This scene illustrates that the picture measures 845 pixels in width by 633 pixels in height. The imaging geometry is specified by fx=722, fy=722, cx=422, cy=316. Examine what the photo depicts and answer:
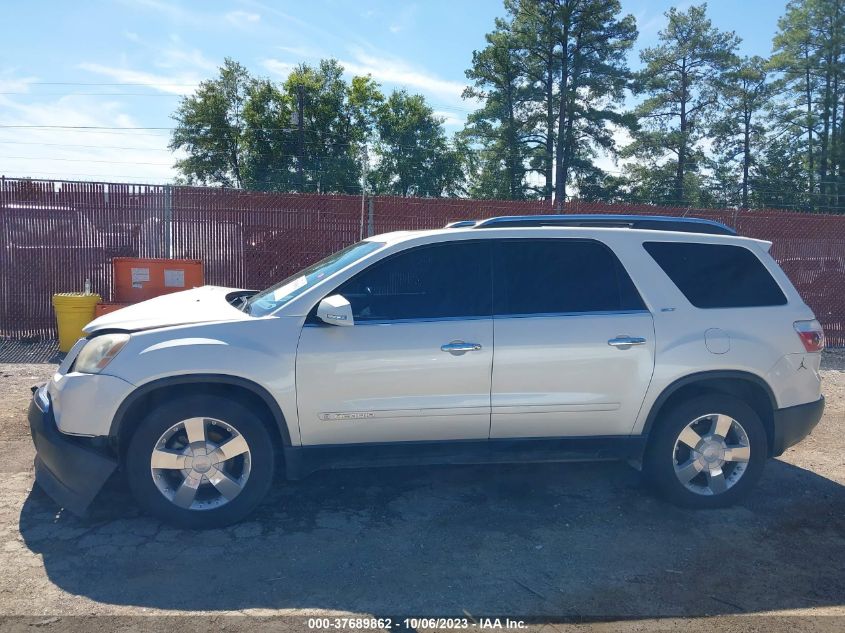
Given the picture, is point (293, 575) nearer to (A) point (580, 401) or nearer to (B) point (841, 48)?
(A) point (580, 401)

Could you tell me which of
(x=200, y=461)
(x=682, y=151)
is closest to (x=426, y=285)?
(x=200, y=461)

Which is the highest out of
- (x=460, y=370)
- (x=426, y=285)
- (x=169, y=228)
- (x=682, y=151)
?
(x=682, y=151)

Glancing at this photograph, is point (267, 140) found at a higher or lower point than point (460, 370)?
higher

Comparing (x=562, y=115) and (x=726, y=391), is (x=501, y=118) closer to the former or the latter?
(x=562, y=115)

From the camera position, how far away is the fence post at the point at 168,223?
32.7ft

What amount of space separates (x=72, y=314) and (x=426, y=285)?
622 cm

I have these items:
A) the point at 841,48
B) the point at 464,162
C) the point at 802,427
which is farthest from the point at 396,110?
the point at 802,427

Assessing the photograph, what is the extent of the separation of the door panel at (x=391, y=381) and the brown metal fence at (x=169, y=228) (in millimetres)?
6439

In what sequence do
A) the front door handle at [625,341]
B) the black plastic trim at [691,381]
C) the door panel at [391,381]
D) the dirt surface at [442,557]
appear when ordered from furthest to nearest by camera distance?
the black plastic trim at [691,381]
the front door handle at [625,341]
the door panel at [391,381]
the dirt surface at [442,557]

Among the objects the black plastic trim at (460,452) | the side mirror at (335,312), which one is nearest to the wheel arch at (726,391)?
the black plastic trim at (460,452)

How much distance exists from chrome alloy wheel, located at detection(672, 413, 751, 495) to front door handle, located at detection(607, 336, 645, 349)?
68cm

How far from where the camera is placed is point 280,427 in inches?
169

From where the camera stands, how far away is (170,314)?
4527mm

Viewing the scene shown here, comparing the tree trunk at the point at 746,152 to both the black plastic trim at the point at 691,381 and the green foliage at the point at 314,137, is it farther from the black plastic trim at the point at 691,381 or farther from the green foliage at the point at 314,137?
the black plastic trim at the point at 691,381
